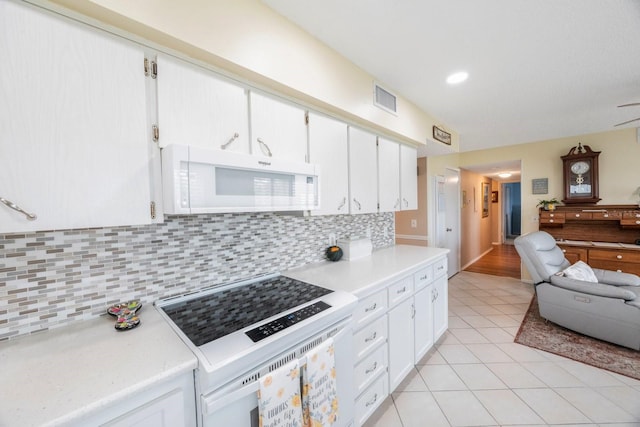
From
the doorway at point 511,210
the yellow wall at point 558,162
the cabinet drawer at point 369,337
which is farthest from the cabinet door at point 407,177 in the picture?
the doorway at point 511,210

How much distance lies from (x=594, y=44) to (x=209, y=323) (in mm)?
2962

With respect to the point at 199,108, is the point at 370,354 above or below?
below

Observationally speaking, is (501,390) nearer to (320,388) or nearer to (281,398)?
(320,388)

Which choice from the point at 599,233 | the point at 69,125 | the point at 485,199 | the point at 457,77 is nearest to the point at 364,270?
the point at 69,125

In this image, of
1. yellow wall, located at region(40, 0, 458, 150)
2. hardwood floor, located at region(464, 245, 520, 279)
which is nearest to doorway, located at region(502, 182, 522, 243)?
hardwood floor, located at region(464, 245, 520, 279)

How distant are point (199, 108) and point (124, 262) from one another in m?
0.82

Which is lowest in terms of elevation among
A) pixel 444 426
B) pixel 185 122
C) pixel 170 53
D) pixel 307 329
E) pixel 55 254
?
pixel 444 426

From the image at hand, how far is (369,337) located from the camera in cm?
155

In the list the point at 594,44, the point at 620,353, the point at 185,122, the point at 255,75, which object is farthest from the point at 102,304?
the point at 620,353

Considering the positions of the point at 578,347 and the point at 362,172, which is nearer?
the point at 362,172

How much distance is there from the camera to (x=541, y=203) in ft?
13.3

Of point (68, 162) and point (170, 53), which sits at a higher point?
point (170, 53)

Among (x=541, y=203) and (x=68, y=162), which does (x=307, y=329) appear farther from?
(x=541, y=203)

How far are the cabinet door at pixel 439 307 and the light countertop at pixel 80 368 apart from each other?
219 centimetres
